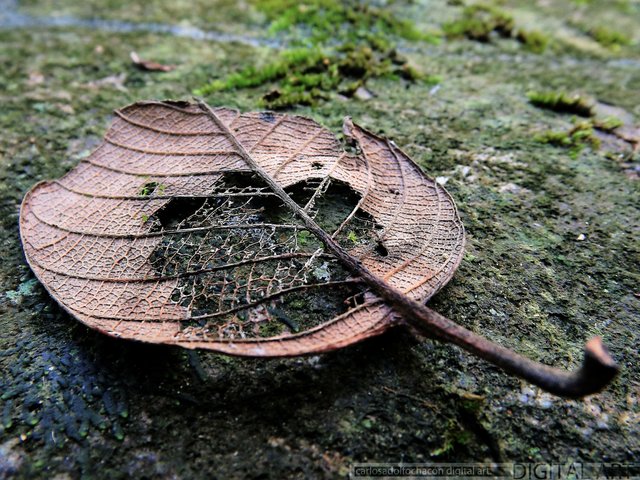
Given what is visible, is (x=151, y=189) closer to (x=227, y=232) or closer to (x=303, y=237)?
(x=227, y=232)

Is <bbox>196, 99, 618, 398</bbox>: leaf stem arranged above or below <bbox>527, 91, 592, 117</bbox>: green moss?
below

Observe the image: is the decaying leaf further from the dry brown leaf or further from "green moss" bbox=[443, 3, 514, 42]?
"green moss" bbox=[443, 3, 514, 42]

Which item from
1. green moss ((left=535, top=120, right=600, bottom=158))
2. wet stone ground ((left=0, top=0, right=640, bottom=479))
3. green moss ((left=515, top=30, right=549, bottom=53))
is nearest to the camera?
wet stone ground ((left=0, top=0, right=640, bottom=479))

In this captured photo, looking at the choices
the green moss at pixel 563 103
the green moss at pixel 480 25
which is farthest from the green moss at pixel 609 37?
the green moss at pixel 563 103

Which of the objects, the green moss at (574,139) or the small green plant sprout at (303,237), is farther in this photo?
the green moss at (574,139)

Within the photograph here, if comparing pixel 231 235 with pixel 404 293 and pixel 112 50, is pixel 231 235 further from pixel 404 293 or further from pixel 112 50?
pixel 112 50

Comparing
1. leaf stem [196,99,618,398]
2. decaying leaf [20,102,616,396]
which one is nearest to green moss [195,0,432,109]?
decaying leaf [20,102,616,396]

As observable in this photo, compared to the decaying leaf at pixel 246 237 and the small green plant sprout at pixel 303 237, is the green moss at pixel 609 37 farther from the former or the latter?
the small green plant sprout at pixel 303 237
